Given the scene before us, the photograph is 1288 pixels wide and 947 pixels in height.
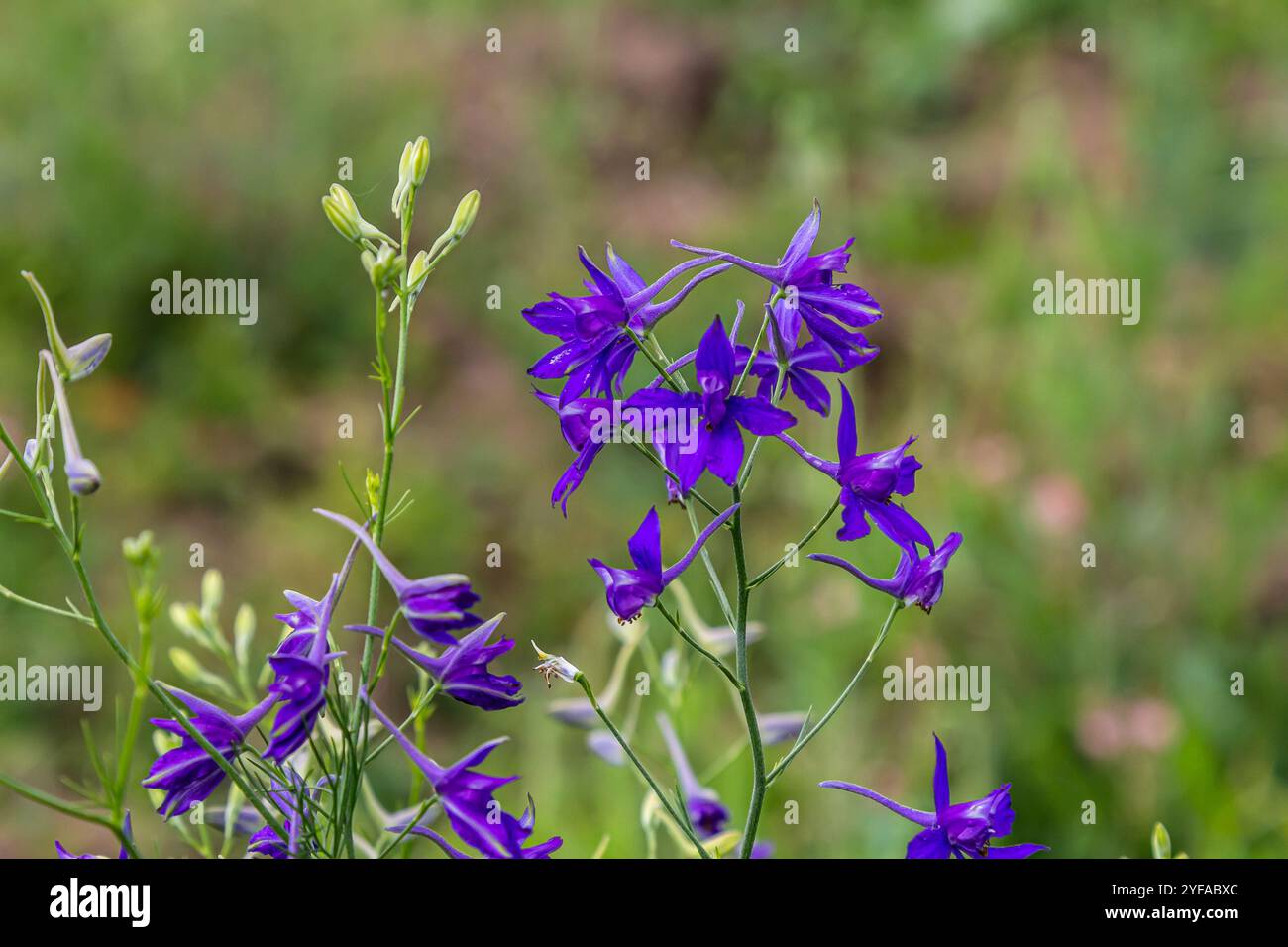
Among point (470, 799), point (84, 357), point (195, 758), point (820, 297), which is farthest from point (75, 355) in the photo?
point (820, 297)

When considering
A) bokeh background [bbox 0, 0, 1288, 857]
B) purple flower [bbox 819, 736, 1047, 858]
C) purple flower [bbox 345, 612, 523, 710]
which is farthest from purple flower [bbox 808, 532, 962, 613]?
bokeh background [bbox 0, 0, 1288, 857]

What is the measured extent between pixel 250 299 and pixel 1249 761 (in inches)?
118

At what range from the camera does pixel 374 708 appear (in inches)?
29.2

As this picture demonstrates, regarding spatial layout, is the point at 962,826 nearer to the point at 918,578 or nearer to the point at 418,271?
the point at 918,578

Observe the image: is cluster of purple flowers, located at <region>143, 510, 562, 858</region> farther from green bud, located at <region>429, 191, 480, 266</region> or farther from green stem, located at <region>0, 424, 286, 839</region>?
green bud, located at <region>429, 191, 480, 266</region>

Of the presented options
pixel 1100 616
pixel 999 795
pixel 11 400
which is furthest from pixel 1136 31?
pixel 999 795

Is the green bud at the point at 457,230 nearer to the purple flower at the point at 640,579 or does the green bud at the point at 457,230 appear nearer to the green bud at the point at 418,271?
the green bud at the point at 418,271

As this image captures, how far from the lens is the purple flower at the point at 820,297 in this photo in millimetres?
848

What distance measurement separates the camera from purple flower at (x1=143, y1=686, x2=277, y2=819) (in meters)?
0.76

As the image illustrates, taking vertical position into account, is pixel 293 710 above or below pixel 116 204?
below

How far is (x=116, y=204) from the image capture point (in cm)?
403

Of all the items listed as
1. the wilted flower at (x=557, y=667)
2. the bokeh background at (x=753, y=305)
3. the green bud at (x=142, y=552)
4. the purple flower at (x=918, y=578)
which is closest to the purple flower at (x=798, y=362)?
the purple flower at (x=918, y=578)

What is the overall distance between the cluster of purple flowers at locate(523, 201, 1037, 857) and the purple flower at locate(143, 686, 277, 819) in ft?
0.79
